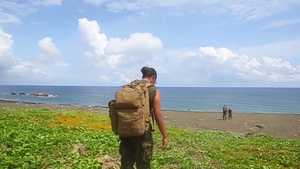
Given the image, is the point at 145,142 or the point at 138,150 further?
the point at 138,150

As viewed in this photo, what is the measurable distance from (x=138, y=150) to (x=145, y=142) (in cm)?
33

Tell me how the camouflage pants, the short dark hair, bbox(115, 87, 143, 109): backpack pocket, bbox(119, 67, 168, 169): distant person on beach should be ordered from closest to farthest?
bbox(115, 87, 143, 109): backpack pocket < bbox(119, 67, 168, 169): distant person on beach < the camouflage pants < the short dark hair

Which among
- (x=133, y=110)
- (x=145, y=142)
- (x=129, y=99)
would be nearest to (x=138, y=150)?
(x=145, y=142)

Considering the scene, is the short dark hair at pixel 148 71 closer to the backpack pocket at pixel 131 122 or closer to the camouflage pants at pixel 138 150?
the backpack pocket at pixel 131 122

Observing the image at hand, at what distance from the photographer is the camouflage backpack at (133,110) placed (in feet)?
23.3

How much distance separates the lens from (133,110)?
7.13 m

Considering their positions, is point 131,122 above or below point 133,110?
below

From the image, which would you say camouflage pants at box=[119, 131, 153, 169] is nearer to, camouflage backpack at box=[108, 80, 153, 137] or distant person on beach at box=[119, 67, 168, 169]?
distant person on beach at box=[119, 67, 168, 169]

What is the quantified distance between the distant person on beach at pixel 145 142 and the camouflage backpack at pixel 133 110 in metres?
0.19

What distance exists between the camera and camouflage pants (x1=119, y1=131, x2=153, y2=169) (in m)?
7.43

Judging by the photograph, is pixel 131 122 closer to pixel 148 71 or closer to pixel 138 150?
pixel 138 150

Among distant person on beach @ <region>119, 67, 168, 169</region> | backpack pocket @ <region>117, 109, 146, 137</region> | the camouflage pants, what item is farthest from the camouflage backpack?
the camouflage pants

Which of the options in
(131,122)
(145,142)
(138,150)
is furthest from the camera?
(138,150)

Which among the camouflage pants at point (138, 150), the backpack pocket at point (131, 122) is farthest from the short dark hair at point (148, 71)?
the camouflage pants at point (138, 150)
